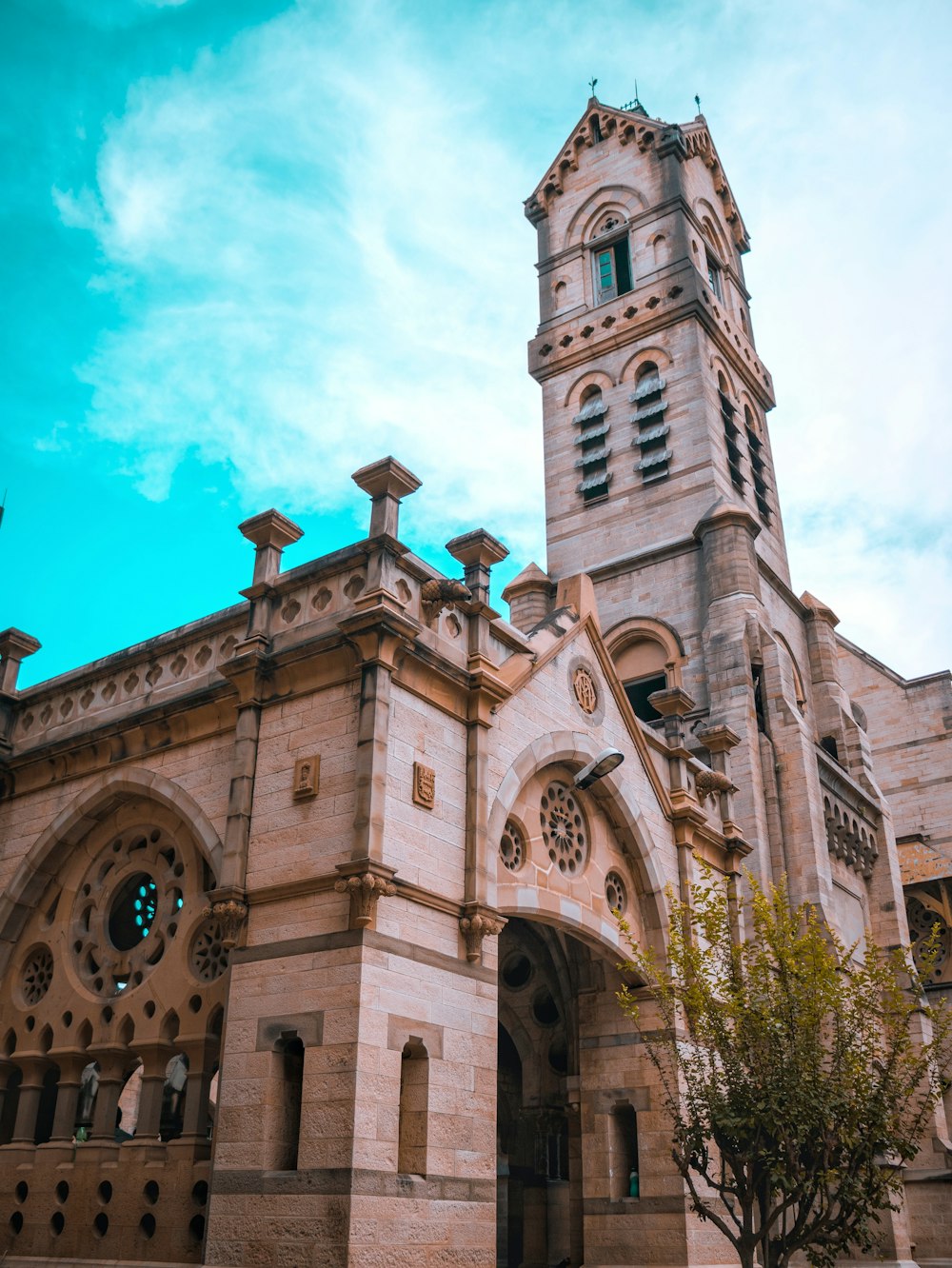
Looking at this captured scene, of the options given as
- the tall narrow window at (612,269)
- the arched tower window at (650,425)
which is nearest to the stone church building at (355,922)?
the arched tower window at (650,425)

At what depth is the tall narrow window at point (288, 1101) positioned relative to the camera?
1384 centimetres

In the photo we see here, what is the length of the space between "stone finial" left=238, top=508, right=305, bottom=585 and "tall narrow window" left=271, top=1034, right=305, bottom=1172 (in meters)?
6.62

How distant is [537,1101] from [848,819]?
1381 centimetres

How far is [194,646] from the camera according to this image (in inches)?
730

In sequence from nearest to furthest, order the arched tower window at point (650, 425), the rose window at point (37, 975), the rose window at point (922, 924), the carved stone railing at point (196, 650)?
the carved stone railing at point (196, 650)
the rose window at point (37, 975)
the rose window at point (922, 924)
the arched tower window at point (650, 425)

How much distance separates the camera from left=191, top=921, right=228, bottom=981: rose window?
16.4m

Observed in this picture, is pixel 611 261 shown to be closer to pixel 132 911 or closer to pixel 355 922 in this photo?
pixel 132 911

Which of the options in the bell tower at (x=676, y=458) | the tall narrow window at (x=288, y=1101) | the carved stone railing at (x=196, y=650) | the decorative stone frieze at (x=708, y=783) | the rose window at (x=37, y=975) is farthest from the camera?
the bell tower at (x=676, y=458)

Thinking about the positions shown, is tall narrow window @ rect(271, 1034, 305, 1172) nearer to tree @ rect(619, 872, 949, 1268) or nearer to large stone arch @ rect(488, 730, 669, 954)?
large stone arch @ rect(488, 730, 669, 954)

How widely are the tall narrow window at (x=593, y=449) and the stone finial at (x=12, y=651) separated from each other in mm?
21205

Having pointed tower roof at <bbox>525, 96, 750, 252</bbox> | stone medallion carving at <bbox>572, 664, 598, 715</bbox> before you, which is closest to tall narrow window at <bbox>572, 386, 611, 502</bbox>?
pointed tower roof at <bbox>525, 96, 750, 252</bbox>

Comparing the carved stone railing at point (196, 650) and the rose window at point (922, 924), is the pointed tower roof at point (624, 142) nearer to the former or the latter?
the rose window at point (922, 924)

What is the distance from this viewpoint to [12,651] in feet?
70.2

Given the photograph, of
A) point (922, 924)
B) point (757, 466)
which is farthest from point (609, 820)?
point (757, 466)
